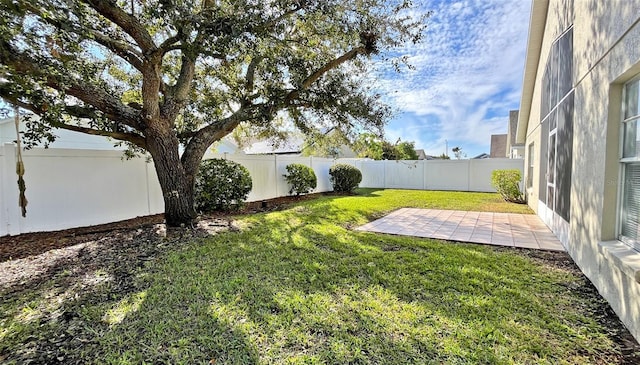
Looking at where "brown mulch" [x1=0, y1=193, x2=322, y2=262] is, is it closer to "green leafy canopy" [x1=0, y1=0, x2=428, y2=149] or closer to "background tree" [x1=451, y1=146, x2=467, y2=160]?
"green leafy canopy" [x1=0, y1=0, x2=428, y2=149]

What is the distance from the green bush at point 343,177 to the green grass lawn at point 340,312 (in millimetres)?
9910

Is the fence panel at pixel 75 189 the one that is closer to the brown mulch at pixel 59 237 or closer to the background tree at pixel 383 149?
the brown mulch at pixel 59 237

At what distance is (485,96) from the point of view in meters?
16.0

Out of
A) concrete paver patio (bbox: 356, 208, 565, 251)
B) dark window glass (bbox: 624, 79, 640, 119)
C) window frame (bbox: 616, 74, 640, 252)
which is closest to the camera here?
dark window glass (bbox: 624, 79, 640, 119)

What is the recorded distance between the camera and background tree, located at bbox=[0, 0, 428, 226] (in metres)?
4.27

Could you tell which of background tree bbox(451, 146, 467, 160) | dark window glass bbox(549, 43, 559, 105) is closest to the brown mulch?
dark window glass bbox(549, 43, 559, 105)

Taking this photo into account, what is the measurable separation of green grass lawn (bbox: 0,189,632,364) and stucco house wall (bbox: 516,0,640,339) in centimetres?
41

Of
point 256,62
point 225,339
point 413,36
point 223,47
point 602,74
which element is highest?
point 413,36

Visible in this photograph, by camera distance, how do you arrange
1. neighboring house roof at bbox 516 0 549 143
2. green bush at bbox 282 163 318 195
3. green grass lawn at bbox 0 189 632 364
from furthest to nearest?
green bush at bbox 282 163 318 195
neighboring house roof at bbox 516 0 549 143
green grass lawn at bbox 0 189 632 364

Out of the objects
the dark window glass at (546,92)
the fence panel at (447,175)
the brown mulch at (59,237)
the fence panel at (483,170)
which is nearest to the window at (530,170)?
the dark window glass at (546,92)

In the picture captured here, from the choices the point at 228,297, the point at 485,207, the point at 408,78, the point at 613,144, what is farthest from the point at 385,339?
the point at 485,207

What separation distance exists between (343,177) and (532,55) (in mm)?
8702

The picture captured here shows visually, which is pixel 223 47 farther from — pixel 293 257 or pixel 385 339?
pixel 385 339

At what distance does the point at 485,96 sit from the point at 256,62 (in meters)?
13.8
